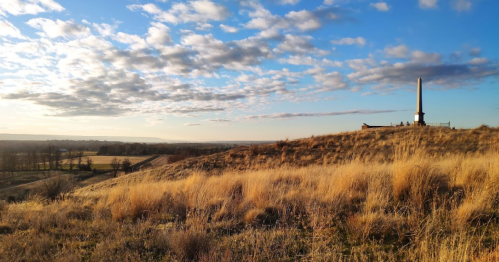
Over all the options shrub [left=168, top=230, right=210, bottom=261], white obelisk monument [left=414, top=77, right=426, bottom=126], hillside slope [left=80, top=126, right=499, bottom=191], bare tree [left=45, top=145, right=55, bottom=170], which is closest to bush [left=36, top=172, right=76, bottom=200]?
hillside slope [left=80, top=126, right=499, bottom=191]

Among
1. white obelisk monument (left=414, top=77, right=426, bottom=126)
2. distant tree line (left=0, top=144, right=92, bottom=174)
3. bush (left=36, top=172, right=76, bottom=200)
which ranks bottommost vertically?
distant tree line (left=0, top=144, right=92, bottom=174)

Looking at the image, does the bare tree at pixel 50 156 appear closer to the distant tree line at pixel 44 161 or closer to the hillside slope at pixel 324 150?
the distant tree line at pixel 44 161

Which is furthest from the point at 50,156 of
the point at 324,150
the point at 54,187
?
the point at 324,150

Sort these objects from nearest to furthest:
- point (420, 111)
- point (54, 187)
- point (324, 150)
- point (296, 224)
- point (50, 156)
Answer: point (296, 224), point (54, 187), point (324, 150), point (420, 111), point (50, 156)

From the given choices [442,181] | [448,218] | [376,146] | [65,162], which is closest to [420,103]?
[376,146]

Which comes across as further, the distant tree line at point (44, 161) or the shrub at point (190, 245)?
the distant tree line at point (44, 161)

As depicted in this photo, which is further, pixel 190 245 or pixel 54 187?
pixel 54 187

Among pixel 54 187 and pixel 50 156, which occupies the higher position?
pixel 54 187

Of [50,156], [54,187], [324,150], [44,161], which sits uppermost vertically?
[324,150]

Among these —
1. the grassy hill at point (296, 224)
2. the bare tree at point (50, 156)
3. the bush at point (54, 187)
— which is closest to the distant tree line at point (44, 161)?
the bare tree at point (50, 156)

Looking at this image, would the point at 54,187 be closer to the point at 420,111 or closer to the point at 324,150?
the point at 324,150

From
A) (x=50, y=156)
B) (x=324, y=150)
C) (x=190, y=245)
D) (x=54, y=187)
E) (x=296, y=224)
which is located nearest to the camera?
(x=190, y=245)

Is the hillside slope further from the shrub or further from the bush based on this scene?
the shrub

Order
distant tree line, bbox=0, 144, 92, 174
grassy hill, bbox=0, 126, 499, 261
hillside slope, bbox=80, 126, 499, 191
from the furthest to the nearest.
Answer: distant tree line, bbox=0, 144, 92, 174 < hillside slope, bbox=80, 126, 499, 191 < grassy hill, bbox=0, 126, 499, 261
